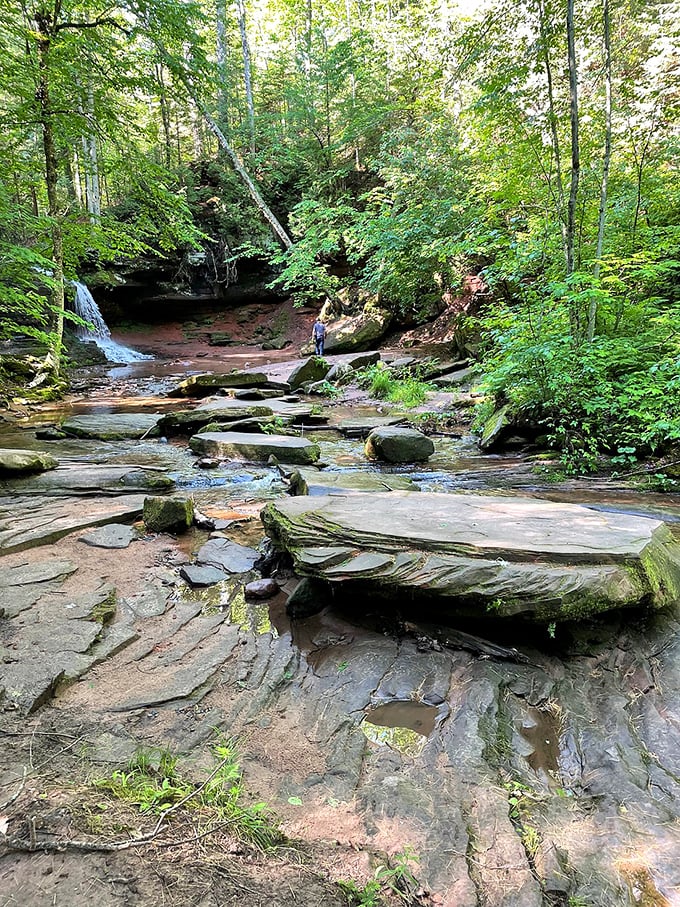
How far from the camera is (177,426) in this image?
8.46 m

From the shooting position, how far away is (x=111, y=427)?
820cm

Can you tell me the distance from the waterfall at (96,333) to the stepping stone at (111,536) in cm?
1776

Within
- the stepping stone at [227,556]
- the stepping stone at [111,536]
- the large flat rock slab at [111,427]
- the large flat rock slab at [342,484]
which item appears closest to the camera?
the stepping stone at [227,556]

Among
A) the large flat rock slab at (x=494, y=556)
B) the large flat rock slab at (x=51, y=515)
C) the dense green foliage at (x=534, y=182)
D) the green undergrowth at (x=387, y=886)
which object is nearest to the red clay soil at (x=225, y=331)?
the dense green foliage at (x=534, y=182)

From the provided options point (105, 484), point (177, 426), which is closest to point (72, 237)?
point (177, 426)

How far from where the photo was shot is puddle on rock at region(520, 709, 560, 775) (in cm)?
194

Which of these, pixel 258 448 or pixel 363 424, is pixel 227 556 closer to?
pixel 258 448

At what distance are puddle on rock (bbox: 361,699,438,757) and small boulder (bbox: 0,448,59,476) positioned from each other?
16.0 feet

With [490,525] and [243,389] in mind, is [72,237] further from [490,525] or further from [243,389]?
[490,525]

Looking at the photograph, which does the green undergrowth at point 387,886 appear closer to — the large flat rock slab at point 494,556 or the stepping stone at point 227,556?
the large flat rock slab at point 494,556

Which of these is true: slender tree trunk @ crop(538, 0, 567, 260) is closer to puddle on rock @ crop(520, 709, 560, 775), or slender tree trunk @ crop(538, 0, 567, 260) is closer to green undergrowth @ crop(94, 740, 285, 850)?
puddle on rock @ crop(520, 709, 560, 775)

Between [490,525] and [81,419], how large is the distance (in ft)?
25.5

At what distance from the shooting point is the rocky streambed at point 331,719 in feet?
4.43

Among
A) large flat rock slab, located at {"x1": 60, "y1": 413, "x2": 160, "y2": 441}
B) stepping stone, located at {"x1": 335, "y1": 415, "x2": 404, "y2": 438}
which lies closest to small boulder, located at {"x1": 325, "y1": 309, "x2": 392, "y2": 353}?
stepping stone, located at {"x1": 335, "y1": 415, "x2": 404, "y2": 438}
